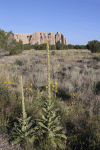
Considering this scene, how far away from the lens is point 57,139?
231cm

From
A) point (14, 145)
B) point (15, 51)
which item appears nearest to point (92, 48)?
point (15, 51)

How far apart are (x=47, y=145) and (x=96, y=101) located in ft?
7.99

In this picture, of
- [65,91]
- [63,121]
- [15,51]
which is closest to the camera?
[63,121]

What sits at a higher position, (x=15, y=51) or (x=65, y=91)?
(x=15, y=51)

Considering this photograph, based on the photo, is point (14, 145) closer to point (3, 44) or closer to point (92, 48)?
point (3, 44)

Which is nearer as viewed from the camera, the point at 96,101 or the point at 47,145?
the point at 47,145

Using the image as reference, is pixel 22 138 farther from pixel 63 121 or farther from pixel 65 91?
pixel 65 91

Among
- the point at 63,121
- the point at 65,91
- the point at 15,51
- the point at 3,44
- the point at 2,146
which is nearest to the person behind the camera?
the point at 2,146

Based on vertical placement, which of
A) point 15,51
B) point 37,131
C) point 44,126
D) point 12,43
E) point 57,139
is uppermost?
point 12,43

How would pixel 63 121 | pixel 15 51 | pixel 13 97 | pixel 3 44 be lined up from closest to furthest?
pixel 63 121
pixel 13 97
pixel 3 44
pixel 15 51

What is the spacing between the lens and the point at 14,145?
7.04ft

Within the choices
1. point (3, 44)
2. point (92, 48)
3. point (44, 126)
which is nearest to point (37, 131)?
point (44, 126)

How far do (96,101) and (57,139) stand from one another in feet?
7.07

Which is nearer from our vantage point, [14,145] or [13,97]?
[14,145]
